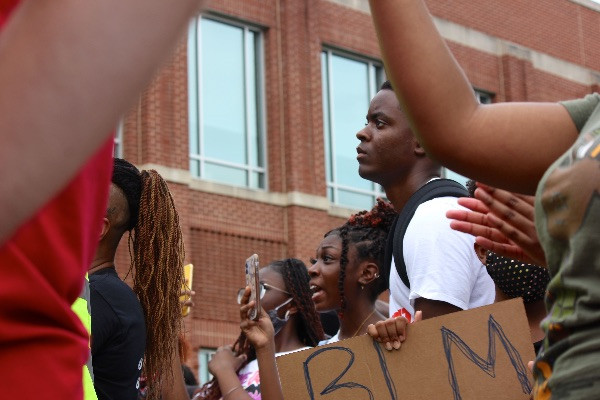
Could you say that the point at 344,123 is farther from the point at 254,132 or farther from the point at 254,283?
the point at 254,283

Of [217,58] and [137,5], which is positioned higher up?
[217,58]

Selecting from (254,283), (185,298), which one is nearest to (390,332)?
(254,283)

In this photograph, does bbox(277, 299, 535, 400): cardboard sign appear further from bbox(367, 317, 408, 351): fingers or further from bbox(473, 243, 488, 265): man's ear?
bbox(473, 243, 488, 265): man's ear

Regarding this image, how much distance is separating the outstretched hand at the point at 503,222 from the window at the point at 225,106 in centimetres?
1676

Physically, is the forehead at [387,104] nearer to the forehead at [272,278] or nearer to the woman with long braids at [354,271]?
the woman with long braids at [354,271]

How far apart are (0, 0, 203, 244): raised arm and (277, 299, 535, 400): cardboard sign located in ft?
9.23

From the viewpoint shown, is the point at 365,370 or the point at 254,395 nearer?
the point at 365,370

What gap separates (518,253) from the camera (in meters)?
2.34

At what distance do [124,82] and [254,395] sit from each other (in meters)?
5.00

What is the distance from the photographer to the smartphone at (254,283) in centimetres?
494

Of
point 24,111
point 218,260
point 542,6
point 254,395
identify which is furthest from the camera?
point 542,6

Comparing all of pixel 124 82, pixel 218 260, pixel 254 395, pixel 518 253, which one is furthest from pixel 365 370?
pixel 218 260

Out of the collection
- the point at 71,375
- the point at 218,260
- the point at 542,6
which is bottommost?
the point at 71,375

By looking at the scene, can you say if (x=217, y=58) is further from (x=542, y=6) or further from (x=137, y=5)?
(x=137, y=5)
